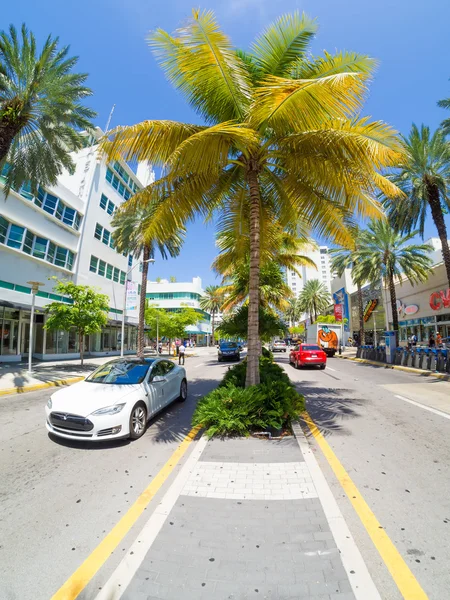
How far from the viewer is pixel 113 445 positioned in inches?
223

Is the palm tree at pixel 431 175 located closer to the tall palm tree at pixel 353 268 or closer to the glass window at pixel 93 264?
the tall palm tree at pixel 353 268

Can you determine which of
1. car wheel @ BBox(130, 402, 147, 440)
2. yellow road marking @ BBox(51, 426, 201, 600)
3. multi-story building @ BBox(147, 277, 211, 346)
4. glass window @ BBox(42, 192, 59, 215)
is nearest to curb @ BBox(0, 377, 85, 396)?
car wheel @ BBox(130, 402, 147, 440)

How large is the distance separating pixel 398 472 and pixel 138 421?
4419 millimetres

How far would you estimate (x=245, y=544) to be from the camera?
2900 millimetres

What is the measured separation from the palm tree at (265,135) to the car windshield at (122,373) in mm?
2438

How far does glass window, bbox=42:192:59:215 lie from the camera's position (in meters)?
24.2

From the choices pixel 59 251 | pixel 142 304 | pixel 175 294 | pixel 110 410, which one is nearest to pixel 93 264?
pixel 59 251

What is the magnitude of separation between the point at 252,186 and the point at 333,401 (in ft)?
21.8

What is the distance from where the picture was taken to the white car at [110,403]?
5.39m

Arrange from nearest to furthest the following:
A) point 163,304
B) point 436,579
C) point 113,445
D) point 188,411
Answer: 1. point 436,579
2. point 113,445
3. point 188,411
4. point 163,304

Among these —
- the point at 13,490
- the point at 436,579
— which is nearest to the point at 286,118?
the point at 436,579

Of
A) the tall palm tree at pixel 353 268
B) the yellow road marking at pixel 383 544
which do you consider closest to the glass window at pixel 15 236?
the yellow road marking at pixel 383 544

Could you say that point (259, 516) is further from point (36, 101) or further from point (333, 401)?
point (36, 101)

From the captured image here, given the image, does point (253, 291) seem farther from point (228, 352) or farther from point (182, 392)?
point (228, 352)
